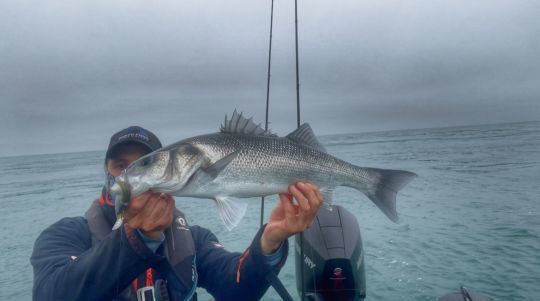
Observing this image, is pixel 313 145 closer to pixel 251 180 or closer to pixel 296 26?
pixel 251 180

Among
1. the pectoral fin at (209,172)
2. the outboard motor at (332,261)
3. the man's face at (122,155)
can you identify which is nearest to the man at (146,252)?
the man's face at (122,155)

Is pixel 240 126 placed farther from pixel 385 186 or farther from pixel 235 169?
pixel 385 186

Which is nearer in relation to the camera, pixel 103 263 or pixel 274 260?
pixel 103 263

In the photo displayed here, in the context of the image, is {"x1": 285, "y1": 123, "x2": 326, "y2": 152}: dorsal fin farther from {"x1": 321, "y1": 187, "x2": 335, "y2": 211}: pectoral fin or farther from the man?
the man

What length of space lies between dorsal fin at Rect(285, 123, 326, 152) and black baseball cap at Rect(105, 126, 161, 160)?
4.63 ft

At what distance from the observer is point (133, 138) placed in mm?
3264

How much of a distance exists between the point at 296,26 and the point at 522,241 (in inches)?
295

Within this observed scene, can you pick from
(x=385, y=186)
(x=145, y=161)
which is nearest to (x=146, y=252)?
(x=145, y=161)

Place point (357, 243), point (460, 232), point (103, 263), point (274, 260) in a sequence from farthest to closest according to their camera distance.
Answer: point (460, 232) → point (357, 243) → point (274, 260) → point (103, 263)

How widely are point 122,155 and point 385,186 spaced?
8.83ft

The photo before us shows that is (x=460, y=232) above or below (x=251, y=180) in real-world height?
below

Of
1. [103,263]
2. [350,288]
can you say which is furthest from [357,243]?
[103,263]

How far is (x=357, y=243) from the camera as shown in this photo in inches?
→ 175

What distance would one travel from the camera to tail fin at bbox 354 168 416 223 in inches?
133
